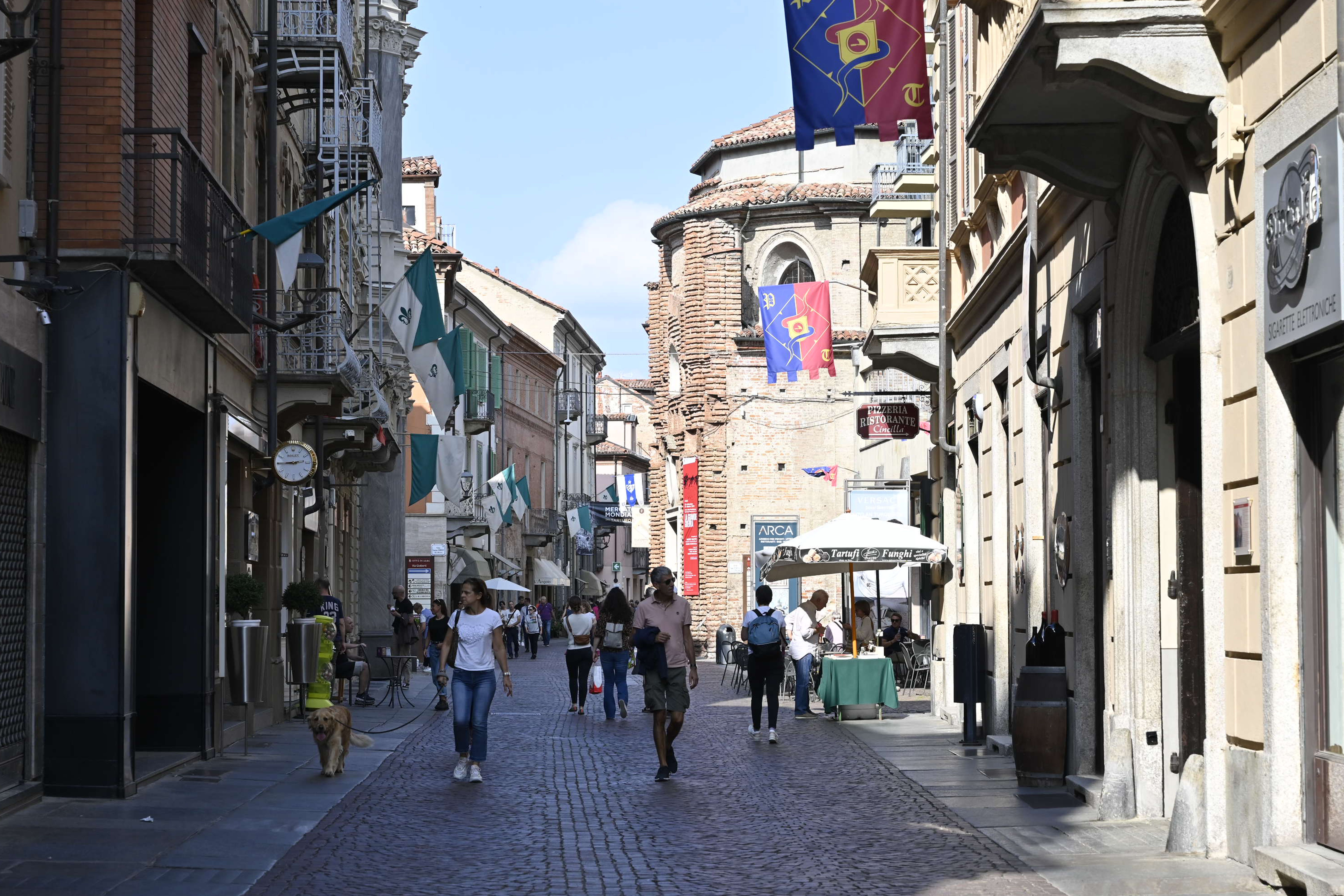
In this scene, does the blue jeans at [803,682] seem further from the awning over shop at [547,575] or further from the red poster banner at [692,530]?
the awning over shop at [547,575]

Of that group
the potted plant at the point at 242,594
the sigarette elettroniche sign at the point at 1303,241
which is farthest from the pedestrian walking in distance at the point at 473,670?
the sigarette elettroniche sign at the point at 1303,241

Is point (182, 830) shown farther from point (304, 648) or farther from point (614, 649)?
point (614, 649)

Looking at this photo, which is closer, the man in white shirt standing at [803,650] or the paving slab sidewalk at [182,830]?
the paving slab sidewalk at [182,830]

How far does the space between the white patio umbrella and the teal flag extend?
43.6 ft

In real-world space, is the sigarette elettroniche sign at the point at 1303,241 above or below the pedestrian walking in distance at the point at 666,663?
above

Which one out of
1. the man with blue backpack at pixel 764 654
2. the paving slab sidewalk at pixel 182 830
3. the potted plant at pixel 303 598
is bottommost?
the paving slab sidewalk at pixel 182 830

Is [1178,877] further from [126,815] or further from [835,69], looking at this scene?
[835,69]

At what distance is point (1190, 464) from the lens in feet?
38.5

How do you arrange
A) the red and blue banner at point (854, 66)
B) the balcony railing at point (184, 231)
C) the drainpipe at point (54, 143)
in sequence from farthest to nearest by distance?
the red and blue banner at point (854, 66)
the balcony railing at point (184, 231)
the drainpipe at point (54, 143)

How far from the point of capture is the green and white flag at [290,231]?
15883mm

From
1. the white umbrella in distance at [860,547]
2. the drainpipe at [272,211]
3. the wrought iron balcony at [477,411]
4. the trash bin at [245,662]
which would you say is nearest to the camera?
the trash bin at [245,662]

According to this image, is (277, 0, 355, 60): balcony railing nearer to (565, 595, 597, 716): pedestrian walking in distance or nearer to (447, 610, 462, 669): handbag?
(565, 595, 597, 716): pedestrian walking in distance

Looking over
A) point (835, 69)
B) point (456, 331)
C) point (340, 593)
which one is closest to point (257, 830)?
point (835, 69)

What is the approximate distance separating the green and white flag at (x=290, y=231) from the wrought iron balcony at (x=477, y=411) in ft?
124
